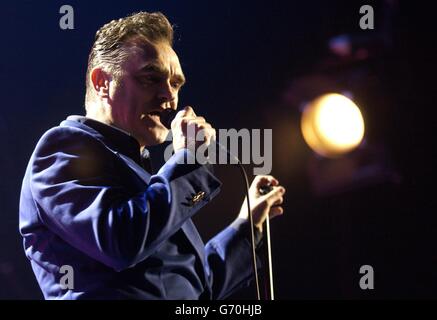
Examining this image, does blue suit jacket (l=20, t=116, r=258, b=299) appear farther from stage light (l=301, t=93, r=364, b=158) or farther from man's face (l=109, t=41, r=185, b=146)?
stage light (l=301, t=93, r=364, b=158)

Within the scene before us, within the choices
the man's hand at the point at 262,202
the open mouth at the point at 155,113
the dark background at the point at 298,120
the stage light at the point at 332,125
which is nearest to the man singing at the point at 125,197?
the open mouth at the point at 155,113

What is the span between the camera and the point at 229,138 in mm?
2047

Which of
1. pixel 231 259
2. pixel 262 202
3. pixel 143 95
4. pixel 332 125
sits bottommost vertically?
pixel 231 259

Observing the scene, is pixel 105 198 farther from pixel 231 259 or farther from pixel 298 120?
pixel 298 120

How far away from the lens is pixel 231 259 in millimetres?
1455

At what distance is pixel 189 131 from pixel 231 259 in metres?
0.44

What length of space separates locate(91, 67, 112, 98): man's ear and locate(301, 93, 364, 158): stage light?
39.4 inches

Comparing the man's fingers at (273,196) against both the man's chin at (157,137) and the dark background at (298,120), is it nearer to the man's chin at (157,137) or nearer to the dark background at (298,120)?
the man's chin at (157,137)

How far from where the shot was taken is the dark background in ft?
7.05

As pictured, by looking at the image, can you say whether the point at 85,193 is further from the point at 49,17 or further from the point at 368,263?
the point at 368,263

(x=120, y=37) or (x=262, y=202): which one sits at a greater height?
(x=120, y=37)

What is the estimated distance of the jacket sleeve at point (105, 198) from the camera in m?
1.06

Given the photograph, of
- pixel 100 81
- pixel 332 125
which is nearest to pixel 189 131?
pixel 100 81

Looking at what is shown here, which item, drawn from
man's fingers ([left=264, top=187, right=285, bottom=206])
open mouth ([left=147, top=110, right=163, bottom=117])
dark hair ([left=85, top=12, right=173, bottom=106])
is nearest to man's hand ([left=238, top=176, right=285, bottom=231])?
man's fingers ([left=264, top=187, right=285, bottom=206])
